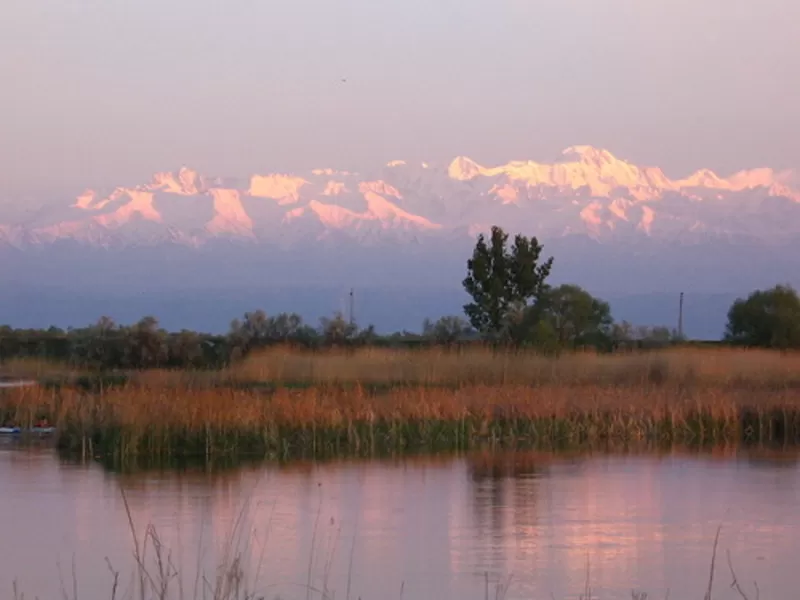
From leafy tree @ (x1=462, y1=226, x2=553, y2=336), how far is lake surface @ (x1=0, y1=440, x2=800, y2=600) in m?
32.0

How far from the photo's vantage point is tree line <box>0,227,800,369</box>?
49.6 meters

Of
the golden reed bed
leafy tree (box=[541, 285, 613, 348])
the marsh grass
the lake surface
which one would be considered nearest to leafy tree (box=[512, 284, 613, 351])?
leafy tree (box=[541, 285, 613, 348])

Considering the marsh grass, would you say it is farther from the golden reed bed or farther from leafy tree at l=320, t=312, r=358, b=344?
leafy tree at l=320, t=312, r=358, b=344

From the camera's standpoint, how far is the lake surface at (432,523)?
1309 centimetres

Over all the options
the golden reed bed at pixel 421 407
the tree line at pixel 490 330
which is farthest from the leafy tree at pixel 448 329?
the golden reed bed at pixel 421 407

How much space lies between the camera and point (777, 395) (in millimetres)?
29234

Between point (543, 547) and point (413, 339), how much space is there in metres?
43.8

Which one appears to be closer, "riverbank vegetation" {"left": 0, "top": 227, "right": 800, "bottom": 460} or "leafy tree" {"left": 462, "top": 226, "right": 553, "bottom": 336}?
"riverbank vegetation" {"left": 0, "top": 227, "right": 800, "bottom": 460}

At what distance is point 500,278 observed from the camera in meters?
56.0

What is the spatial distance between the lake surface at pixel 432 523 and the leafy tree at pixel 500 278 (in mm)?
31953

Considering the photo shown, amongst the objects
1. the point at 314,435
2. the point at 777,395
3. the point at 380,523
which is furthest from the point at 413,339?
the point at 380,523

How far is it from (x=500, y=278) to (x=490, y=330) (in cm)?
273

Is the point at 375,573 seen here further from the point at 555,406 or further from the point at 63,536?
the point at 555,406

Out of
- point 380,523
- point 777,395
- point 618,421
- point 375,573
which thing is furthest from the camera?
point 777,395
